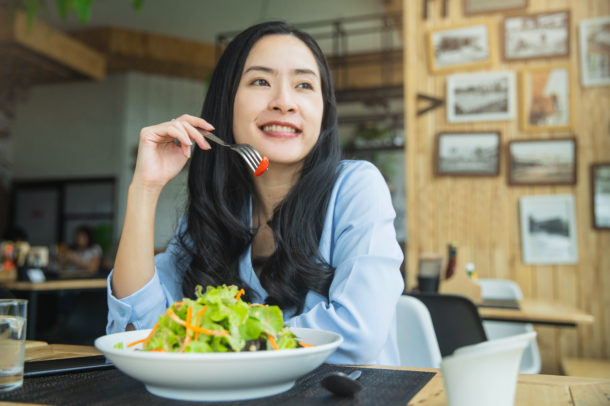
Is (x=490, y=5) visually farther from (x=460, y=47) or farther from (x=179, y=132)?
(x=179, y=132)

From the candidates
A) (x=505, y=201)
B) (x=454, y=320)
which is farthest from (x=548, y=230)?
(x=454, y=320)

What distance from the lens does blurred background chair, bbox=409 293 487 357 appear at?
190cm

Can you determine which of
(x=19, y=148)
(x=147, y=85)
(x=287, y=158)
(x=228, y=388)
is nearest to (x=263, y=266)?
(x=287, y=158)

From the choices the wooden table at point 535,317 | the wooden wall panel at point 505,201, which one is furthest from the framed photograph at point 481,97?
the wooden table at point 535,317

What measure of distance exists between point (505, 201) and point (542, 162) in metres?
0.33

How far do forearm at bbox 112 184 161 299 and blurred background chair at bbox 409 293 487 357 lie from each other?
3.40 ft

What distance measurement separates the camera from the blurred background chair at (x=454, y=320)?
1902mm

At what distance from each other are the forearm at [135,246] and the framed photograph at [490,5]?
3175 mm

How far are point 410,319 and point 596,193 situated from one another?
7.74 ft

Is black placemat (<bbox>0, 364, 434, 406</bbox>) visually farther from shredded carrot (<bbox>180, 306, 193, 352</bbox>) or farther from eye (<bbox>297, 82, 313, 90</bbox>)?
eye (<bbox>297, 82, 313, 90</bbox>)

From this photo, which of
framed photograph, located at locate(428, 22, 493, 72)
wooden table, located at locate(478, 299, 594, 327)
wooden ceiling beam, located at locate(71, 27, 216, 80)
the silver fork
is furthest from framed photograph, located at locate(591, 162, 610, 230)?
wooden ceiling beam, located at locate(71, 27, 216, 80)

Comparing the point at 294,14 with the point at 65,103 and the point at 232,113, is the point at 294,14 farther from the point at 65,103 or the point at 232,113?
the point at 232,113

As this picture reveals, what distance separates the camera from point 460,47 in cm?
374

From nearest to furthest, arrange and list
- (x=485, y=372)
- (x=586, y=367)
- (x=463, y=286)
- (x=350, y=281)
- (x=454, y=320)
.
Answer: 1. (x=485, y=372)
2. (x=350, y=281)
3. (x=454, y=320)
4. (x=463, y=286)
5. (x=586, y=367)
